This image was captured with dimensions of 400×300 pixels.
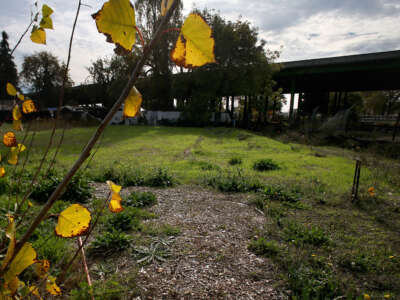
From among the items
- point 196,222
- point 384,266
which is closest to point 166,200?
point 196,222

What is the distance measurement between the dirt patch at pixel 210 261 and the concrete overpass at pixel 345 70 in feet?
72.4

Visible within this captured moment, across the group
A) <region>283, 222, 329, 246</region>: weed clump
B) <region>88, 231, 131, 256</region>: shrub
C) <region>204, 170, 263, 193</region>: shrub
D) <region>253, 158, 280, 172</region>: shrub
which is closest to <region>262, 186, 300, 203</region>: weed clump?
<region>204, 170, 263, 193</region>: shrub

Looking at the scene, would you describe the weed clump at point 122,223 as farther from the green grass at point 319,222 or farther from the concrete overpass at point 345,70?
the concrete overpass at point 345,70

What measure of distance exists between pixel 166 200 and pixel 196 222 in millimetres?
928

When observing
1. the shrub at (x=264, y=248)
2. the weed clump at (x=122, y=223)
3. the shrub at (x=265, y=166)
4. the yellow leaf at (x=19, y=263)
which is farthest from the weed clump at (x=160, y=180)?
the yellow leaf at (x=19, y=263)

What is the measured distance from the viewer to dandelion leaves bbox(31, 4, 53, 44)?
1.81 ft

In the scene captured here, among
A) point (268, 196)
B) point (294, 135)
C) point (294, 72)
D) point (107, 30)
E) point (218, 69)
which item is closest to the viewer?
point (107, 30)

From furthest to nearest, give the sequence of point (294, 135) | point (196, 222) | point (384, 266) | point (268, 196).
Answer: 1. point (294, 135)
2. point (268, 196)
3. point (196, 222)
4. point (384, 266)

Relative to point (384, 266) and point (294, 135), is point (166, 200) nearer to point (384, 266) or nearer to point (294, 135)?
point (384, 266)

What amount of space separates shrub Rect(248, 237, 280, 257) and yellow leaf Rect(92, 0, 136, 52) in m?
2.57

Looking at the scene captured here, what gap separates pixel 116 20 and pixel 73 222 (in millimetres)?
391

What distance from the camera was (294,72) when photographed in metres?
24.4

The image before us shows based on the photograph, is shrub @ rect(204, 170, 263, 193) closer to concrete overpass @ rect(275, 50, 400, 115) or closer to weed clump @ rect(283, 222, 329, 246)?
weed clump @ rect(283, 222, 329, 246)

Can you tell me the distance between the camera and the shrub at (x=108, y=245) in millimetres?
2414
